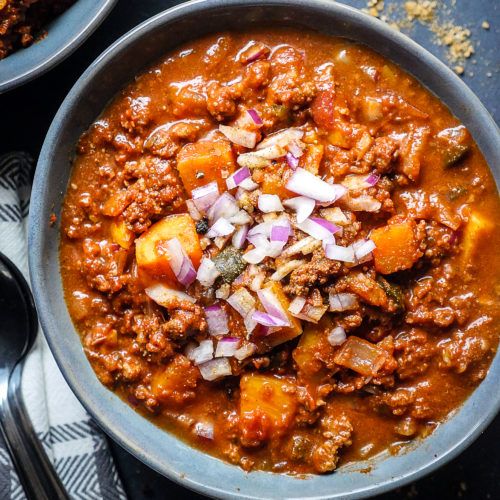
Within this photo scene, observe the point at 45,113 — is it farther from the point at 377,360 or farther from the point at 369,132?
the point at 377,360

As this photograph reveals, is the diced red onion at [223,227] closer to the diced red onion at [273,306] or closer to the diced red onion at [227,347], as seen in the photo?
the diced red onion at [273,306]

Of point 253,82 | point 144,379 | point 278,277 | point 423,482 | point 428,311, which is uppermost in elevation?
point 253,82

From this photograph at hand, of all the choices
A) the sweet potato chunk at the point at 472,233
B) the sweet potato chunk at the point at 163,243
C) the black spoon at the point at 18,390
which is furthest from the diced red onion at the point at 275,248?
the black spoon at the point at 18,390

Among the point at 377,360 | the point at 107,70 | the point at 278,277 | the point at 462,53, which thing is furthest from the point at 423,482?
the point at 107,70

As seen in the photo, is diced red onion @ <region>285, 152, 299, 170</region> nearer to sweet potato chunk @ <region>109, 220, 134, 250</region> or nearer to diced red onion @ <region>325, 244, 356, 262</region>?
diced red onion @ <region>325, 244, 356, 262</region>

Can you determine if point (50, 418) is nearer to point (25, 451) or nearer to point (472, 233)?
point (25, 451)

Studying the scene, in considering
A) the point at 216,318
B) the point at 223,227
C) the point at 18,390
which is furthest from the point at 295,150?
the point at 18,390
